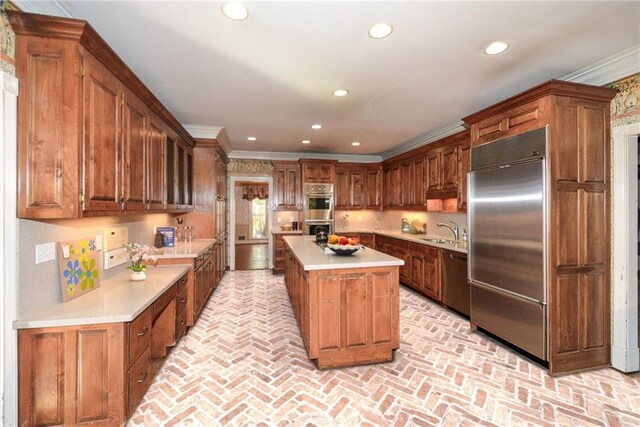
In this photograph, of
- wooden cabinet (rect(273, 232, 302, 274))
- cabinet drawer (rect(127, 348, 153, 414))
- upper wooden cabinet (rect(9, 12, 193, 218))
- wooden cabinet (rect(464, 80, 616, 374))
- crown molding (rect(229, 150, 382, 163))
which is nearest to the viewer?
upper wooden cabinet (rect(9, 12, 193, 218))

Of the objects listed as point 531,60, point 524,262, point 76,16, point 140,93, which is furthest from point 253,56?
point 524,262

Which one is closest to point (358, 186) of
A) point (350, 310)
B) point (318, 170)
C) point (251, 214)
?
point (318, 170)

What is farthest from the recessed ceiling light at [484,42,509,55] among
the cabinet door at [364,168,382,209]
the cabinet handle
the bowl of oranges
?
the cabinet door at [364,168,382,209]

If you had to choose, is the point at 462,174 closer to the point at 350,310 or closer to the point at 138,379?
the point at 350,310

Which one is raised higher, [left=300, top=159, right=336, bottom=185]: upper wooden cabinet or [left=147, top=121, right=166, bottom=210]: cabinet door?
[left=300, top=159, right=336, bottom=185]: upper wooden cabinet

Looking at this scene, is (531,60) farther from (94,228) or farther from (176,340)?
(176,340)

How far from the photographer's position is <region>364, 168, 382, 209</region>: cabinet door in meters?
6.91

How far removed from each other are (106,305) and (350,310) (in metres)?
1.91

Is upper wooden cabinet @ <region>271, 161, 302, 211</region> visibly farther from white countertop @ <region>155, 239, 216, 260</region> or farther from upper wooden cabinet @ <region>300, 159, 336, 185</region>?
white countertop @ <region>155, 239, 216, 260</region>

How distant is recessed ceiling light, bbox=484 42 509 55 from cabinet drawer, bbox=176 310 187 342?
149 inches

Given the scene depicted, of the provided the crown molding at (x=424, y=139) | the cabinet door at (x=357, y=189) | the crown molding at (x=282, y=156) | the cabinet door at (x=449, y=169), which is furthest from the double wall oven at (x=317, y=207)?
the cabinet door at (x=449, y=169)

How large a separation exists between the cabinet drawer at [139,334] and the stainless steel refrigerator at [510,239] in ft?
10.7

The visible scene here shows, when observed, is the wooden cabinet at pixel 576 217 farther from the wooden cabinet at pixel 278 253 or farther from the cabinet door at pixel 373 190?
the wooden cabinet at pixel 278 253

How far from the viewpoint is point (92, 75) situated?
1.86m
